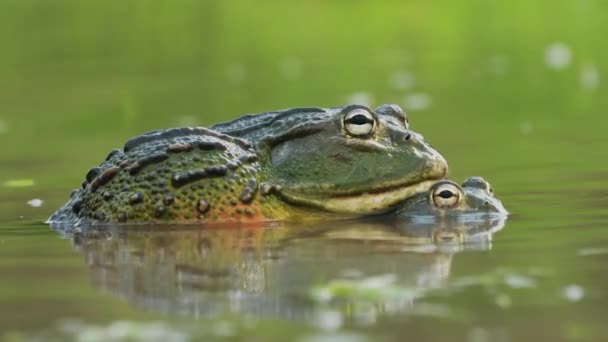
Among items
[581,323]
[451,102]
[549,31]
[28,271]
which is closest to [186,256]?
[28,271]

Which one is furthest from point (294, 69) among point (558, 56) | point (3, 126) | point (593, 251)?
point (593, 251)

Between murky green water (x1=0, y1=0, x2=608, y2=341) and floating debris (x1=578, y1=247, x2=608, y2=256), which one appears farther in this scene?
floating debris (x1=578, y1=247, x2=608, y2=256)

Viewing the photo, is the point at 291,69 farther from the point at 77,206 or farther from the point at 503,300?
the point at 503,300

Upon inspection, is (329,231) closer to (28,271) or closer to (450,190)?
(450,190)

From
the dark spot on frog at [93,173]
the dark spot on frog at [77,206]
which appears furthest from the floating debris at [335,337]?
the dark spot on frog at [77,206]

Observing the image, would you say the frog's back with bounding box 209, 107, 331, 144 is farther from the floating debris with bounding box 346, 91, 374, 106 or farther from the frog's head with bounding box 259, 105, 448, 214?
the floating debris with bounding box 346, 91, 374, 106

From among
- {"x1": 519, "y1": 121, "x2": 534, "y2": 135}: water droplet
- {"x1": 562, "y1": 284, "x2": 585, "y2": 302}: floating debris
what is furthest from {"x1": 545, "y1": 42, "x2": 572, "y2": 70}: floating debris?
{"x1": 562, "y1": 284, "x2": 585, "y2": 302}: floating debris
